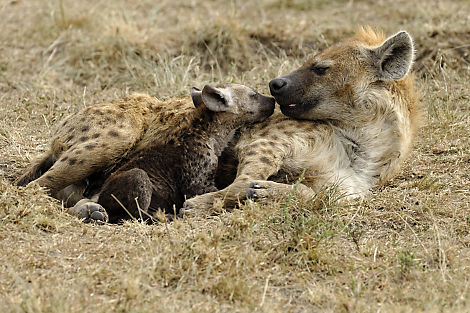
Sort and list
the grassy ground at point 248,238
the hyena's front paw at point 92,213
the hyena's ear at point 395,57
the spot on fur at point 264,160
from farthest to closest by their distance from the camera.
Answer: the hyena's ear at point 395,57 → the spot on fur at point 264,160 → the hyena's front paw at point 92,213 → the grassy ground at point 248,238

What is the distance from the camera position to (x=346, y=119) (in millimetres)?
4312

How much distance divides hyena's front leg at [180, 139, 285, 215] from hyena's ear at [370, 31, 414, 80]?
80 cm

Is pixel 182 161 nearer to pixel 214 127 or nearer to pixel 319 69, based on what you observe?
pixel 214 127

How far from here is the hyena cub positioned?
3.81 m

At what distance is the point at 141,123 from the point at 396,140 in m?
1.54

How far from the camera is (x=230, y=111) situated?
449 cm

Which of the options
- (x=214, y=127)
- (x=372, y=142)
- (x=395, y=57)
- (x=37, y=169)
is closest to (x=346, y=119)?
(x=372, y=142)

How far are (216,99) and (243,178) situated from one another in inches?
28.4

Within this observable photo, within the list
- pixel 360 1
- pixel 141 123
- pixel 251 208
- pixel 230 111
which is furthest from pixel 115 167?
pixel 360 1

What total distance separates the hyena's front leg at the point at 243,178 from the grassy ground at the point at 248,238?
20cm

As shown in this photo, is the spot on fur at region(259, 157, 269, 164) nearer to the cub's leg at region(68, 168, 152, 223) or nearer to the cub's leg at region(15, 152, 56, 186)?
the cub's leg at region(68, 168, 152, 223)

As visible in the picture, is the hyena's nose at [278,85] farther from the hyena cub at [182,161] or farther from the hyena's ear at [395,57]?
the hyena's ear at [395,57]

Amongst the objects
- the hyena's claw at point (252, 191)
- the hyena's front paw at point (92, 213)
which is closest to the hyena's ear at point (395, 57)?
the hyena's claw at point (252, 191)

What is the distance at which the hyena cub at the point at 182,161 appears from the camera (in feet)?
12.5
